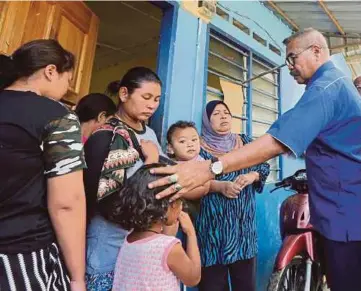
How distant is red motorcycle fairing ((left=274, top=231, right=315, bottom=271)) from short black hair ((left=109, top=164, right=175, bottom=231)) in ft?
3.60

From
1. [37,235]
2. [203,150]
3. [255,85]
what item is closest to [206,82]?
[203,150]

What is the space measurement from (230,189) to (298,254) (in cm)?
60

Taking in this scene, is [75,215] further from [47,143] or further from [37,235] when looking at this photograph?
[47,143]

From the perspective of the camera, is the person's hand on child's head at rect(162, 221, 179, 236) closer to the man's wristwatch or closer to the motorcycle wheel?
the man's wristwatch

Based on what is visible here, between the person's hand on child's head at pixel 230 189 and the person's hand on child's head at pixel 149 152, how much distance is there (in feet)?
2.51

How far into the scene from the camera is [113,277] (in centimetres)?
145

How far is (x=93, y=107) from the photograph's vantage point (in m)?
2.29

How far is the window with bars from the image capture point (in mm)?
3311

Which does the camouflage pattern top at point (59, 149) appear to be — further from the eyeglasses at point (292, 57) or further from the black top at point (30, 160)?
the eyeglasses at point (292, 57)

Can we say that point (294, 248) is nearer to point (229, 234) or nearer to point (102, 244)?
point (229, 234)

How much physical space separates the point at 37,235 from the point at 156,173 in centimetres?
48

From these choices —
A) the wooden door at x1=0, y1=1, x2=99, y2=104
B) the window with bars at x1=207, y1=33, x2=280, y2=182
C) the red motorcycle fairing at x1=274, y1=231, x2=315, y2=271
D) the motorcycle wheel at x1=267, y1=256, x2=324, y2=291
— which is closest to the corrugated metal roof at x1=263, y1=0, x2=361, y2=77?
the window with bars at x1=207, y1=33, x2=280, y2=182

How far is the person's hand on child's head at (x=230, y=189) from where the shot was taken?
2.25m

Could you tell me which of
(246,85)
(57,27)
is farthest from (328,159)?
(246,85)
